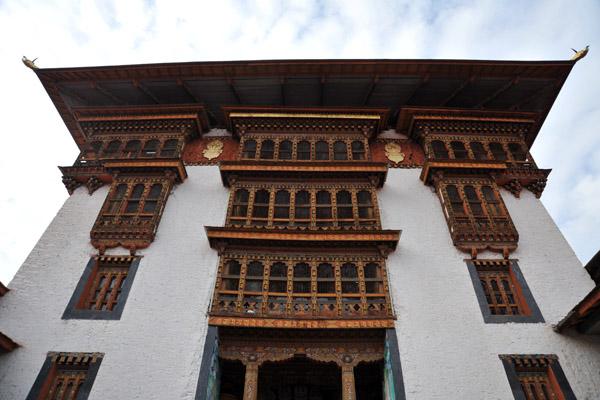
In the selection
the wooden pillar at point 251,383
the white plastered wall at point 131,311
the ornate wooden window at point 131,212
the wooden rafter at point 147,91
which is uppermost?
the wooden rafter at point 147,91

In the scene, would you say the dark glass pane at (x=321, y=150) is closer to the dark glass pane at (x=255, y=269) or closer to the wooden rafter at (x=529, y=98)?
the dark glass pane at (x=255, y=269)

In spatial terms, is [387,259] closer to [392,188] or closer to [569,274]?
[392,188]

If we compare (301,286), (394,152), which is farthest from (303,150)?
(301,286)

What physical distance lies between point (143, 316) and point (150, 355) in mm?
1052

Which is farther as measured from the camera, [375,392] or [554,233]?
[554,233]

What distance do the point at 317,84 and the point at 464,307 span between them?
934 centimetres

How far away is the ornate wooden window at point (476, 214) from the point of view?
11.2 m

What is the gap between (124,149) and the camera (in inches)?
556

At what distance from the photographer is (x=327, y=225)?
38.5 feet

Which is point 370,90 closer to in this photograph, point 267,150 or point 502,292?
point 267,150

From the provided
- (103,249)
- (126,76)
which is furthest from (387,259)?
(126,76)

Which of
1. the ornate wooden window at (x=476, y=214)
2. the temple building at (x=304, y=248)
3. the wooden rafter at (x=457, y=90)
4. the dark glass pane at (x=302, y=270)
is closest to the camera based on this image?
the temple building at (x=304, y=248)

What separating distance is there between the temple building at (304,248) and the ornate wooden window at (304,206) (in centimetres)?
7

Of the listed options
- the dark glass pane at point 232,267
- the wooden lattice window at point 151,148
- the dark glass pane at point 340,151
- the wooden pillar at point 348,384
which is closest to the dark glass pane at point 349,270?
the wooden pillar at point 348,384
